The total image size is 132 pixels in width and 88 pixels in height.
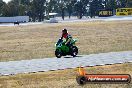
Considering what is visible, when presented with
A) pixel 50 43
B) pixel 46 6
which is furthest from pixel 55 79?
pixel 46 6

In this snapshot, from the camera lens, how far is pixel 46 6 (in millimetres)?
163000

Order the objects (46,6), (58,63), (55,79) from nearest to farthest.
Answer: (55,79)
(58,63)
(46,6)

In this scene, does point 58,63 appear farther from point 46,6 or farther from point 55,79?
point 46,6

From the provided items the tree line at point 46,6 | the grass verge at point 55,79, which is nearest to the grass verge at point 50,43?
the grass verge at point 55,79

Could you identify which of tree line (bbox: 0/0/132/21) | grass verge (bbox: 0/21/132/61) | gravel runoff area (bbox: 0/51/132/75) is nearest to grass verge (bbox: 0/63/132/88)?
gravel runoff area (bbox: 0/51/132/75)

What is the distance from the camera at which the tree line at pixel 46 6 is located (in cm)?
12519

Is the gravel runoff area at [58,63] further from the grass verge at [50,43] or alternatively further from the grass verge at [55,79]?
the grass verge at [50,43]

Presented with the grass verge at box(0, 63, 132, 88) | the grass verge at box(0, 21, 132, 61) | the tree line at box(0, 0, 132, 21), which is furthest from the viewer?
the tree line at box(0, 0, 132, 21)

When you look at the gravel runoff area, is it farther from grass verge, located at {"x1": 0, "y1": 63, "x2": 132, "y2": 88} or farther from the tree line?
the tree line

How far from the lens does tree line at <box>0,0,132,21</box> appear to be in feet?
411

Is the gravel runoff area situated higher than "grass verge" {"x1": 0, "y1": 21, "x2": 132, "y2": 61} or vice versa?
the gravel runoff area

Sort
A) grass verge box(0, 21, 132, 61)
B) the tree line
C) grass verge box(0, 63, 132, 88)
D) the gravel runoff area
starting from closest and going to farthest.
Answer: grass verge box(0, 63, 132, 88) → the gravel runoff area → grass verge box(0, 21, 132, 61) → the tree line

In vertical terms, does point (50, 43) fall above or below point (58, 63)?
below

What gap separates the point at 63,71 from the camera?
49.4 feet
